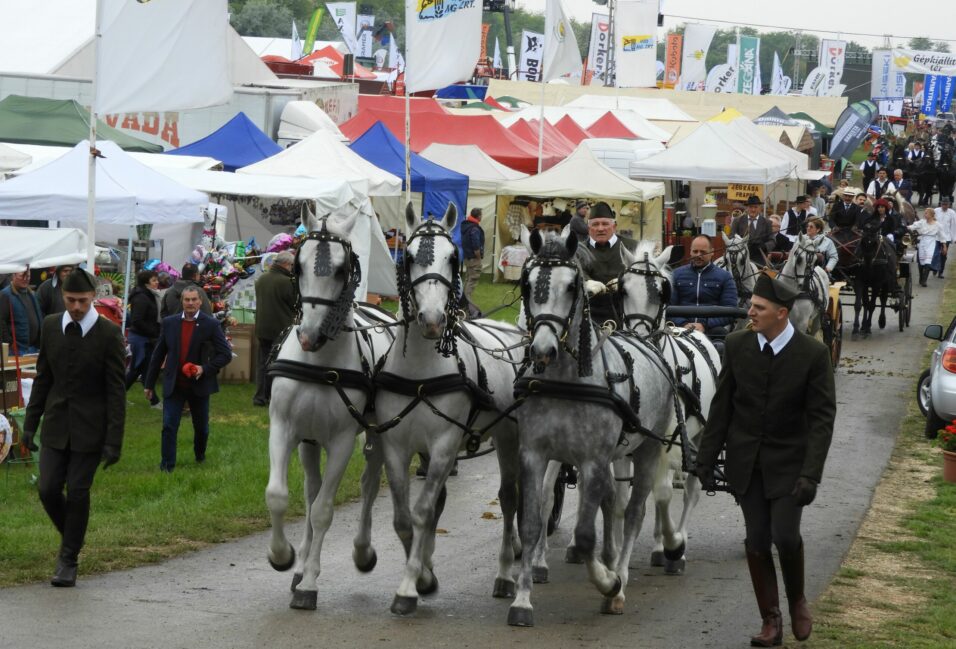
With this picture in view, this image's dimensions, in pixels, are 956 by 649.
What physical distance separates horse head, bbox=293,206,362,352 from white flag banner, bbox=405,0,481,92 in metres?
10.1

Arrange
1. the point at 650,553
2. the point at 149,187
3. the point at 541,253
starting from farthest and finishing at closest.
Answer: the point at 149,187 < the point at 650,553 < the point at 541,253

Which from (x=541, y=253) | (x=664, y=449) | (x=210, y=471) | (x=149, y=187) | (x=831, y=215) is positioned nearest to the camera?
(x=541, y=253)

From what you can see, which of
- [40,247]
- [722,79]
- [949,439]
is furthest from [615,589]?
[722,79]

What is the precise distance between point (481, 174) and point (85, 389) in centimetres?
2358

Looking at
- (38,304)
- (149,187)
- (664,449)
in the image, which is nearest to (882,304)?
(149,187)

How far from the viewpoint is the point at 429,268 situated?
26.1 feet

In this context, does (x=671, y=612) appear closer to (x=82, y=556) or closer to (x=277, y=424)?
(x=277, y=424)

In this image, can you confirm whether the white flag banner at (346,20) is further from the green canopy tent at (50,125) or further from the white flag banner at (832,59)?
the green canopy tent at (50,125)

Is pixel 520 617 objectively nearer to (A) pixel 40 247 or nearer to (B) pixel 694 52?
(A) pixel 40 247

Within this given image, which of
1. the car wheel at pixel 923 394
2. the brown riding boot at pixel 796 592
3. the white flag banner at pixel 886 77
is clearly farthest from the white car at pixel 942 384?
the white flag banner at pixel 886 77

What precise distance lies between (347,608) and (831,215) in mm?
18991

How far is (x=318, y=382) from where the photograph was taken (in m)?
8.14

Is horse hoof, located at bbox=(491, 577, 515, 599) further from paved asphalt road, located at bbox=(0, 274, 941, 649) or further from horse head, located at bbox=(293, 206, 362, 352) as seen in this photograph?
horse head, located at bbox=(293, 206, 362, 352)

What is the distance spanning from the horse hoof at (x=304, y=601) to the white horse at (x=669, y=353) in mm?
2539
